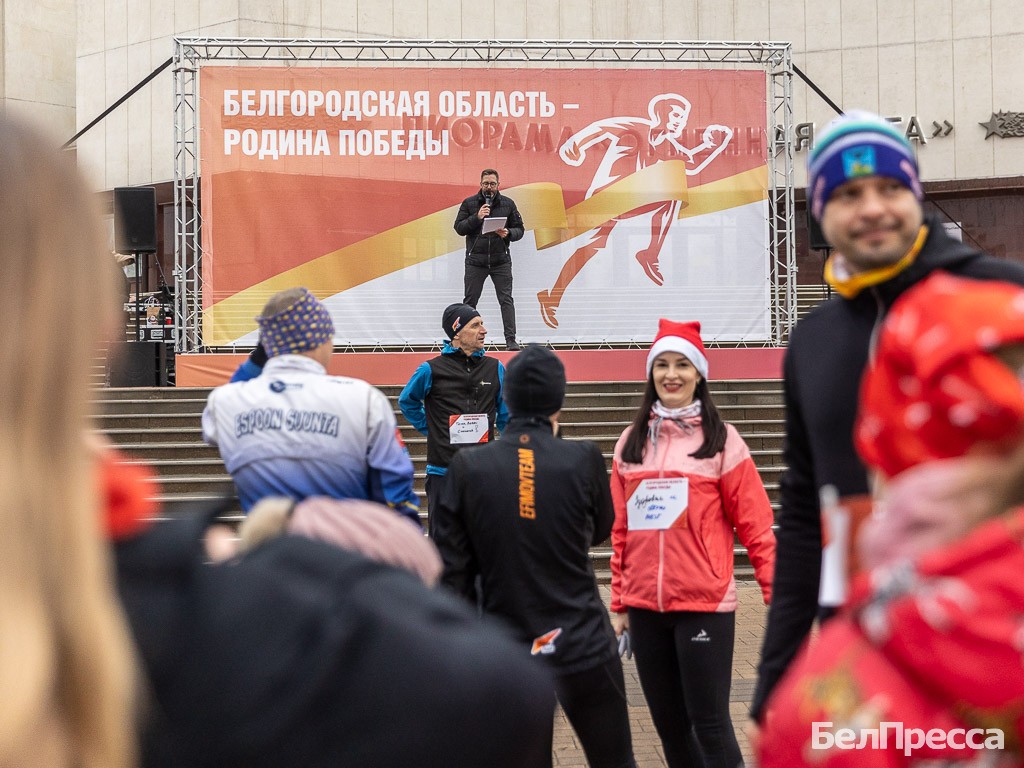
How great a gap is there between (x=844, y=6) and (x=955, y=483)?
25881mm

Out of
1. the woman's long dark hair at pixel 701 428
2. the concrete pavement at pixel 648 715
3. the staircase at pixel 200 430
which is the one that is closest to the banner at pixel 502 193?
the staircase at pixel 200 430

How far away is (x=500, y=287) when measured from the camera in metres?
14.7

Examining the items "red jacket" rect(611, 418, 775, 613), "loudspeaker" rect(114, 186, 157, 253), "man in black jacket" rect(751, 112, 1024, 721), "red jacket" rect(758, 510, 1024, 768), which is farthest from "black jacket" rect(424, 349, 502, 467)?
"loudspeaker" rect(114, 186, 157, 253)

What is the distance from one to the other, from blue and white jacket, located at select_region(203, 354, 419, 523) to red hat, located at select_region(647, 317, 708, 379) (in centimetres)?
120

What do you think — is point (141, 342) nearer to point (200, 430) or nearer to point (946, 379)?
point (200, 430)

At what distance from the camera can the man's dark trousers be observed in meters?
14.6

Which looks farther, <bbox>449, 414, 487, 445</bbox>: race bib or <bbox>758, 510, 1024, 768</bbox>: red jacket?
<bbox>449, 414, 487, 445</bbox>: race bib

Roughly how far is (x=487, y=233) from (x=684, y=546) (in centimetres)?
1029

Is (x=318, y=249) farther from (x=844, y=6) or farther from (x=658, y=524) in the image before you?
(x=844, y=6)

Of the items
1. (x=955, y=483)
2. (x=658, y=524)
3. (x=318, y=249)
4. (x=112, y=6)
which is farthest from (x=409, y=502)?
(x=112, y=6)

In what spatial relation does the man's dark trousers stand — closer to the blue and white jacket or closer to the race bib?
the race bib

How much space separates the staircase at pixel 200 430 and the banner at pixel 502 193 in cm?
162

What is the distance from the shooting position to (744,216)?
15.5 meters

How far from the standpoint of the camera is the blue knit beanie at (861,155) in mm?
2211
